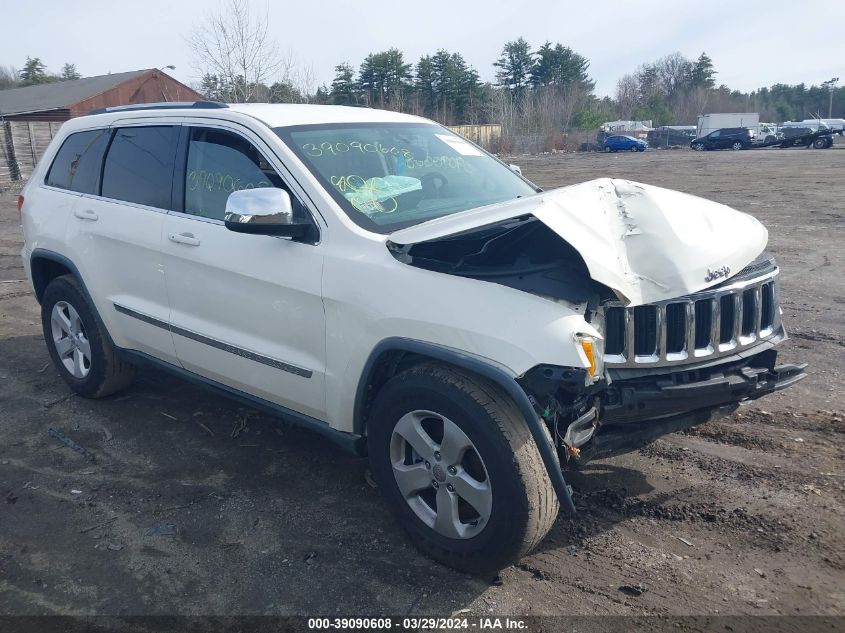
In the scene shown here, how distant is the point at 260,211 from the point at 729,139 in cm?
4994

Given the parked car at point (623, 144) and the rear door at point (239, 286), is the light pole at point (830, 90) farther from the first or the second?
the rear door at point (239, 286)

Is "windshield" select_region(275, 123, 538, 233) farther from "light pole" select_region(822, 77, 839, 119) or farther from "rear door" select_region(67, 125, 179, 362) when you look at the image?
"light pole" select_region(822, 77, 839, 119)

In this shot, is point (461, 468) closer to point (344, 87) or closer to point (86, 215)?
point (86, 215)

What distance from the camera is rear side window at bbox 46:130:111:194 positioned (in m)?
4.98

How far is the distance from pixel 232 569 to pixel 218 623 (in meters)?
0.37

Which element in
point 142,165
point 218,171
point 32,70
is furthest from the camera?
point 32,70

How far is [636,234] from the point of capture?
322 cm

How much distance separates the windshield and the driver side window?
22 cm

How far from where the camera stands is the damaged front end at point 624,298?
2961 millimetres

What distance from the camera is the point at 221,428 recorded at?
479 cm

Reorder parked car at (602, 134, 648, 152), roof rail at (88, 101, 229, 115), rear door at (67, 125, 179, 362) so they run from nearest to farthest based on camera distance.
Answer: roof rail at (88, 101, 229, 115) < rear door at (67, 125, 179, 362) < parked car at (602, 134, 648, 152)

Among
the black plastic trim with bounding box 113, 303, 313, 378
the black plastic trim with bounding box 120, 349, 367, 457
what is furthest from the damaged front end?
the black plastic trim with bounding box 120, 349, 367, 457

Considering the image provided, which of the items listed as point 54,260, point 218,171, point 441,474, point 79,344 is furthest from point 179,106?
point 441,474

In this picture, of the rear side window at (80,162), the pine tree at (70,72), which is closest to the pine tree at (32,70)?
the pine tree at (70,72)
